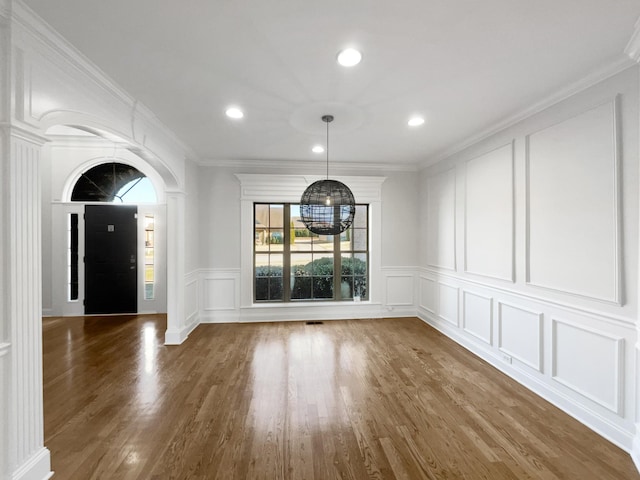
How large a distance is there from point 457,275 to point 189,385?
3592 mm

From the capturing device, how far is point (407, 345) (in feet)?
13.0

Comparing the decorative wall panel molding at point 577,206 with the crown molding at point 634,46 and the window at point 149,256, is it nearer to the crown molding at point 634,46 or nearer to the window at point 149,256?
the crown molding at point 634,46

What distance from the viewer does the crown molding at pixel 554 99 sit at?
2.12m

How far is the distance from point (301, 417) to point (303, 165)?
3741mm

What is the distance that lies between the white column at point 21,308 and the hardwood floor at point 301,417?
358mm

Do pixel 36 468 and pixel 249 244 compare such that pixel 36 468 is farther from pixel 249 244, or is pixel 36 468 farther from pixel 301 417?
pixel 249 244

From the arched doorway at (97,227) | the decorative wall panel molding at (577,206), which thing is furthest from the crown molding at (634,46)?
the arched doorway at (97,227)

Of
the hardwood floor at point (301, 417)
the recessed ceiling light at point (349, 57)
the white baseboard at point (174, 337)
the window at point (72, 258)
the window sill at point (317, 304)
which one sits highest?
the recessed ceiling light at point (349, 57)

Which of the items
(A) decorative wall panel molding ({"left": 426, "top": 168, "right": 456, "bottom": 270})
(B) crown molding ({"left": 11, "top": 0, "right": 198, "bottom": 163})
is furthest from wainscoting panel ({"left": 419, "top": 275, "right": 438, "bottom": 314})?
(B) crown molding ({"left": 11, "top": 0, "right": 198, "bottom": 163})

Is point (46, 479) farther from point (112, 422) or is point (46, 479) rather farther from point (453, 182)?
point (453, 182)

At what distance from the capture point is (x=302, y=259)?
529 centimetres

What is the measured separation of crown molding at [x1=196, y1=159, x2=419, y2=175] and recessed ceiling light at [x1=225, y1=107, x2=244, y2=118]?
71.3 inches

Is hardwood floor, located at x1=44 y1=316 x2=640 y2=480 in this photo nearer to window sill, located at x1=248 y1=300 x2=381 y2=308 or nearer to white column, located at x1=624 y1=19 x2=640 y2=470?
white column, located at x1=624 y1=19 x2=640 y2=470

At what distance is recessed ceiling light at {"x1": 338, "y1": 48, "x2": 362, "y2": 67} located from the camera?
1.96 meters
